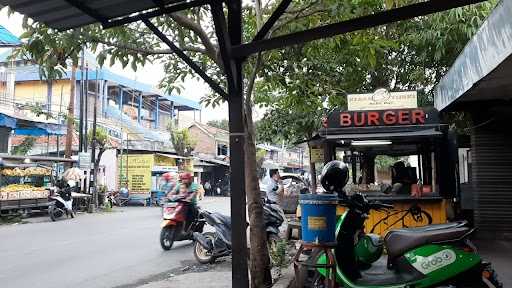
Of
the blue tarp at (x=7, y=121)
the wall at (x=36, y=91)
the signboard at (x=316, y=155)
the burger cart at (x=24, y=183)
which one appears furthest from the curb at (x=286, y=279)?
the wall at (x=36, y=91)

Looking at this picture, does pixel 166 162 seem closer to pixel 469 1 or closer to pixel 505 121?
pixel 505 121

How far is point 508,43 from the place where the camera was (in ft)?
16.8

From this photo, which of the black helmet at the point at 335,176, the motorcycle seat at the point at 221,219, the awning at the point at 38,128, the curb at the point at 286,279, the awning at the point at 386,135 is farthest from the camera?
the awning at the point at 38,128

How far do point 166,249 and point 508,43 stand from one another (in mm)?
8254

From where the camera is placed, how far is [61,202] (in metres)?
19.6

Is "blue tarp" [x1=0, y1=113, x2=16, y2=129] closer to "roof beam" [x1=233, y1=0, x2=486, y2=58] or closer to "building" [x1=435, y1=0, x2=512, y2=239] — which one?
"building" [x1=435, y1=0, x2=512, y2=239]

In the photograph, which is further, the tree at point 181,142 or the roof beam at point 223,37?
the tree at point 181,142

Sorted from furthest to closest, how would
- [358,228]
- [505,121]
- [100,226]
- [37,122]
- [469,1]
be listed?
1. [37,122]
2. [100,226]
3. [505,121]
4. [358,228]
5. [469,1]

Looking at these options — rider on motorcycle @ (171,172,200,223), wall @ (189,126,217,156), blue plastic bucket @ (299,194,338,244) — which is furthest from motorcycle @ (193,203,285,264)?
wall @ (189,126,217,156)

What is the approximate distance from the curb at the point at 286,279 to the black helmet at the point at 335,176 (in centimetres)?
132

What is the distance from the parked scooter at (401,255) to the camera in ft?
14.3

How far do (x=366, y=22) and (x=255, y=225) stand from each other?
3.22 metres

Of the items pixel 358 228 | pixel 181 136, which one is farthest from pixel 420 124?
pixel 181 136

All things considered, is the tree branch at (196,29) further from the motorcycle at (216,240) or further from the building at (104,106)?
the building at (104,106)
